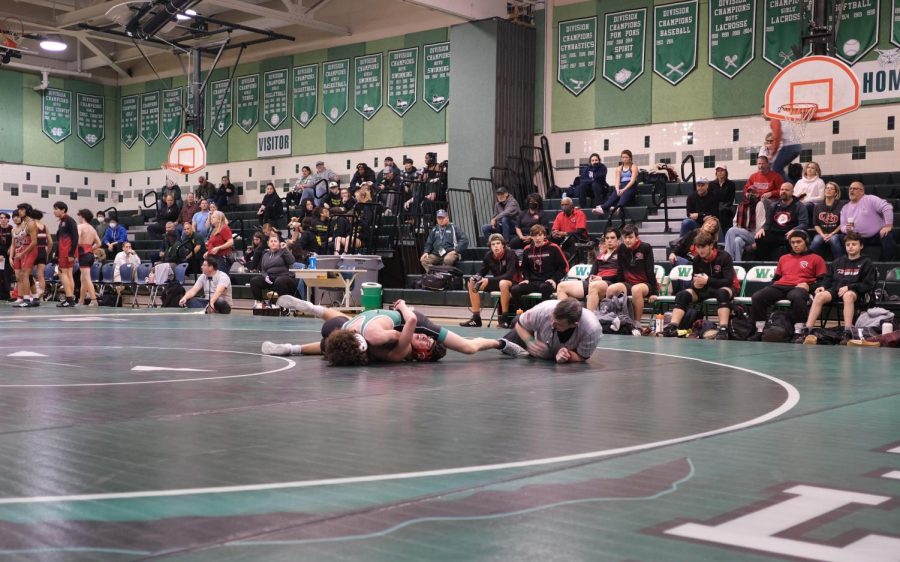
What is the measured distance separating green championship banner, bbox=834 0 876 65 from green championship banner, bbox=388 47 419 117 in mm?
8911

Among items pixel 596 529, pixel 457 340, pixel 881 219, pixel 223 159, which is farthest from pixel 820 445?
pixel 223 159

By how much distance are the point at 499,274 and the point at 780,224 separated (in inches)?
140

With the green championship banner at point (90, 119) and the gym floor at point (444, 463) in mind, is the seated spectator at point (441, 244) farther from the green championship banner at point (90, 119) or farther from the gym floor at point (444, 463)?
the green championship banner at point (90, 119)

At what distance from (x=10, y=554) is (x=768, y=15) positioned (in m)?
15.9

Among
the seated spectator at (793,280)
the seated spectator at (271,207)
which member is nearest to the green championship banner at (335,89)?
the seated spectator at (271,207)

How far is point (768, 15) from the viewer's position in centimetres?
1606

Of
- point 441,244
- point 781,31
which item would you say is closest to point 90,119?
point 441,244

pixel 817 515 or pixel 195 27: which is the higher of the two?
pixel 195 27

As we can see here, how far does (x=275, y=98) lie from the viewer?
24078 millimetres

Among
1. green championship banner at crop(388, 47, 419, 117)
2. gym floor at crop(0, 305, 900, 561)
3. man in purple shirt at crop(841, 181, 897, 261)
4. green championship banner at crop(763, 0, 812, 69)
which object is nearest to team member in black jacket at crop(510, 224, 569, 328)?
man in purple shirt at crop(841, 181, 897, 261)

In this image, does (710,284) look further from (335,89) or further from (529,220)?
(335,89)

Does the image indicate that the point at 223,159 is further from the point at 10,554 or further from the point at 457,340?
the point at 10,554

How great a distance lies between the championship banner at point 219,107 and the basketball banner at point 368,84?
4.47 m

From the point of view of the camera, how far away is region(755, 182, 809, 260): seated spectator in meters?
12.2
